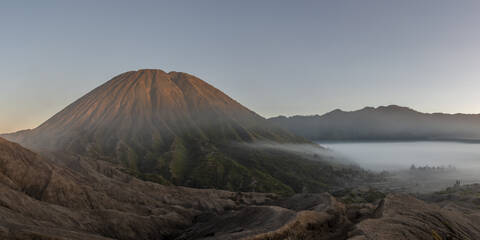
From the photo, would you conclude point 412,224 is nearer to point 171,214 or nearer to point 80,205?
point 171,214

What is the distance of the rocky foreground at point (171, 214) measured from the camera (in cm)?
4791

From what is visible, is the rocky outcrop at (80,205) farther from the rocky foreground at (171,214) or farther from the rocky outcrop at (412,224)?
the rocky outcrop at (412,224)

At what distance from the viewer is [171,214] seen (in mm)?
88938

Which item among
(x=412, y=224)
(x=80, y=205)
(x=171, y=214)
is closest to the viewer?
(x=412, y=224)

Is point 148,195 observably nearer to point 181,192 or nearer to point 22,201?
point 181,192

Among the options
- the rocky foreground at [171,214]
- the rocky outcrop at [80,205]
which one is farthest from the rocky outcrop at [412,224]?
the rocky outcrop at [80,205]

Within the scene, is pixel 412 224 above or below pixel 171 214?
above

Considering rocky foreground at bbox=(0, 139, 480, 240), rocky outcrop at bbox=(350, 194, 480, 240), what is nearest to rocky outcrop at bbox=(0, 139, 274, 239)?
rocky foreground at bbox=(0, 139, 480, 240)

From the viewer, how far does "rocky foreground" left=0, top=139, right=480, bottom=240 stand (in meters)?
47.9

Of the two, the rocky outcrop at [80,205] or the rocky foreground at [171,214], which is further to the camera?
the rocky outcrop at [80,205]

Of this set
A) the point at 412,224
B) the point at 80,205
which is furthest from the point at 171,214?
the point at 412,224

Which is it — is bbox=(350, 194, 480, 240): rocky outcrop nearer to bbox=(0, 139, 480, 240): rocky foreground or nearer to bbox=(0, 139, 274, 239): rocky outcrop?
bbox=(0, 139, 480, 240): rocky foreground

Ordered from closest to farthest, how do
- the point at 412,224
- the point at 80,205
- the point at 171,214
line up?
the point at 412,224 < the point at 80,205 < the point at 171,214

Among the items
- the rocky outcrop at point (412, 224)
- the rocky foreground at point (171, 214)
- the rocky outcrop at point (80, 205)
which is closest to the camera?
the rocky outcrop at point (412, 224)
